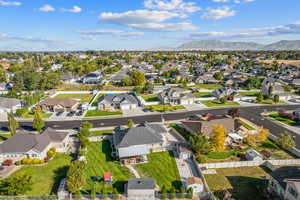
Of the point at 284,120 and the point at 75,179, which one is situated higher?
the point at 75,179

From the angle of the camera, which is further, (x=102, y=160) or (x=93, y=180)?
(x=102, y=160)

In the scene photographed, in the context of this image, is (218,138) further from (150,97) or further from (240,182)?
(150,97)

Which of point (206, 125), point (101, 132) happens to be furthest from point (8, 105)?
point (206, 125)

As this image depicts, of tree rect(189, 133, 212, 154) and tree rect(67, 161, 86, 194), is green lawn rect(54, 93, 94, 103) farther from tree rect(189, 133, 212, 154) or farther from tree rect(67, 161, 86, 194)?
tree rect(67, 161, 86, 194)

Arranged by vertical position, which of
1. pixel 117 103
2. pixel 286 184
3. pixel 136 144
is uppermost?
pixel 117 103

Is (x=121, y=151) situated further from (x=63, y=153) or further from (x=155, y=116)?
(x=155, y=116)

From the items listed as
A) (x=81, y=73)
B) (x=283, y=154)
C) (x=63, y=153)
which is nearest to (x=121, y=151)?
(x=63, y=153)

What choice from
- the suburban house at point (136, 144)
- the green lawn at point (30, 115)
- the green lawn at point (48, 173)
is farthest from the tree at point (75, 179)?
the green lawn at point (30, 115)
